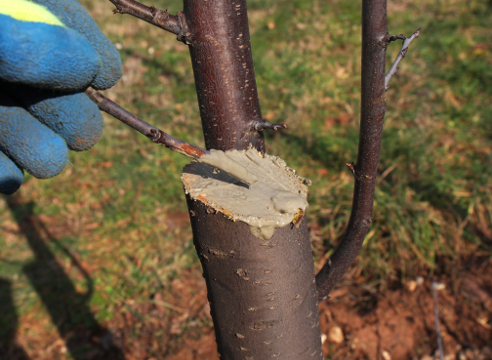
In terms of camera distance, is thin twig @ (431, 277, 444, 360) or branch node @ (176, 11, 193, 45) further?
thin twig @ (431, 277, 444, 360)

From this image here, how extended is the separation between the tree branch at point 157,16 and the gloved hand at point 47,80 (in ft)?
0.33

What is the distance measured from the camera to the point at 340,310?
244cm

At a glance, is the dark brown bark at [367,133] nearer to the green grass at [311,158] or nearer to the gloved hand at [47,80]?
the gloved hand at [47,80]

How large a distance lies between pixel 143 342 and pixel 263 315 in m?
1.60

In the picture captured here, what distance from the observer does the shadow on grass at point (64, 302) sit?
2408 mm

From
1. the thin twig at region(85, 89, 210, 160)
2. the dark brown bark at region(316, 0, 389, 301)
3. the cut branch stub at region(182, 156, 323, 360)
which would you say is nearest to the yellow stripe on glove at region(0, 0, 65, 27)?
the thin twig at region(85, 89, 210, 160)

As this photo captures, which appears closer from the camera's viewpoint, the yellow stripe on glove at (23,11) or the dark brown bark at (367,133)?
the yellow stripe on glove at (23,11)

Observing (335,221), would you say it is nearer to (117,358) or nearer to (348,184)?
(348,184)

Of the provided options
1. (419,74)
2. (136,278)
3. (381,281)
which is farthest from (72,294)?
(419,74)

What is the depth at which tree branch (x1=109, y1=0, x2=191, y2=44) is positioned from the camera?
1076mm

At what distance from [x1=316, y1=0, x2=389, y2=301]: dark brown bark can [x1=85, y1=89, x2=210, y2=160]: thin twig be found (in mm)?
541

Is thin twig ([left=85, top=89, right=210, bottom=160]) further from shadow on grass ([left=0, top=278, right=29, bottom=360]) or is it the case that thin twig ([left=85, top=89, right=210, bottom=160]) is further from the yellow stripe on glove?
shadow on grass ([left=0, top=278, right=29, bottom=360])

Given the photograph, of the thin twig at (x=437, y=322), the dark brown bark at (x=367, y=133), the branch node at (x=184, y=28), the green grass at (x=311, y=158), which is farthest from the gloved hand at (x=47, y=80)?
the thin twig at (x=437, y=322)

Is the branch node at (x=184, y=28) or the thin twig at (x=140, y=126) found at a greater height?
the branch node at (x=184, y=28)
